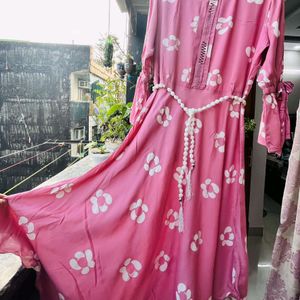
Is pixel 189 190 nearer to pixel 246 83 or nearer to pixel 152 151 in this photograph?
pixel 152 151

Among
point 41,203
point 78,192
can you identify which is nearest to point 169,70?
point 78,192

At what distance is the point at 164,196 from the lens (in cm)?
89

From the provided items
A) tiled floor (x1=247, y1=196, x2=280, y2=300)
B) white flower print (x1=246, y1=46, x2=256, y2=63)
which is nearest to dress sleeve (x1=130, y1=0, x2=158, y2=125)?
white flower print (x1=246, y1=46, x2=256, y2=63)

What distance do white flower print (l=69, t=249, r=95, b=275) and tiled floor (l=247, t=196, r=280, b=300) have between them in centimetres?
131

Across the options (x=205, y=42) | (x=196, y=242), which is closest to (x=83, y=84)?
(x=205, y=42)

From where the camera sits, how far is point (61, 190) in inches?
35.4

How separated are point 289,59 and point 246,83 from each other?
345 cm

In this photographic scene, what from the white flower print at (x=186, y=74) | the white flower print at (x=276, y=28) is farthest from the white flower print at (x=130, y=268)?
the white flower print at (x=276, y=28)

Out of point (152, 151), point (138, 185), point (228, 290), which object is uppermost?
point (152, 151)

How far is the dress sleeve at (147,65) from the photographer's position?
34.1 inches

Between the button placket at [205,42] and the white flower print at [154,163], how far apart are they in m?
0.30

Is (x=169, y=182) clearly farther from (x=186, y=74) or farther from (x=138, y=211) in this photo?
(x=186, y=74)

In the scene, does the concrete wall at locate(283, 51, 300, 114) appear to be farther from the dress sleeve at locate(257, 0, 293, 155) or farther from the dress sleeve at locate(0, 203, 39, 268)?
the dress sleeve at locate(0, 203, 39, 268)

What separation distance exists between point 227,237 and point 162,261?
0.25 meters
